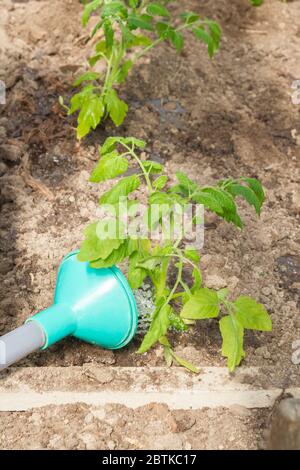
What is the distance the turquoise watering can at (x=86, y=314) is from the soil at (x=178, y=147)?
0.32 ft

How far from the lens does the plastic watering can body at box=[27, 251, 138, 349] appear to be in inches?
85.8

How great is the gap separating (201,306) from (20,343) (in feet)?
1.75

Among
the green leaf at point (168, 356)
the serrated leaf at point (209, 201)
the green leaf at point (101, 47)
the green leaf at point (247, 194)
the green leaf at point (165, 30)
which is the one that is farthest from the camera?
the green leaf at point (101, 47)

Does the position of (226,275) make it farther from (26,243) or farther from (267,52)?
(267,52)

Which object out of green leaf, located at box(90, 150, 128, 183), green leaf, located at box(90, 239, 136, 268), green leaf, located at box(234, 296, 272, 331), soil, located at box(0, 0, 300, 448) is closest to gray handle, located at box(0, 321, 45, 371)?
soil, located at box(0, 0, 300, 448)

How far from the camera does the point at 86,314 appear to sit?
2.23 meters

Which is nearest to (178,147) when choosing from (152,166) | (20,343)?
(152,166)

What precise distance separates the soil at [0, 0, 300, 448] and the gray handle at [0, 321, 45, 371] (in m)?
0.14

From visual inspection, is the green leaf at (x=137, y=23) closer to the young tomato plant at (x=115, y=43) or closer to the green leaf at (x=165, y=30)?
the young tomato plant at (x=115, y=43)

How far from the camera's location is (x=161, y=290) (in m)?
2.19

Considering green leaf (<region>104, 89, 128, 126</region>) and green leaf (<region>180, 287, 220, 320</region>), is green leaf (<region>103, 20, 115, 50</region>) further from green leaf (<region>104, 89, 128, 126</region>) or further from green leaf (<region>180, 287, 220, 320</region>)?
green leaf (<region>180, 287, 220, 320</region>)

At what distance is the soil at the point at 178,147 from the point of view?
7.87ft

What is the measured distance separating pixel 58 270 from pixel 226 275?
588 millimetres

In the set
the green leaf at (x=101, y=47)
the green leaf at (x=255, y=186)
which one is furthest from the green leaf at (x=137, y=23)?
the green leaf at (x=255, y=186)
